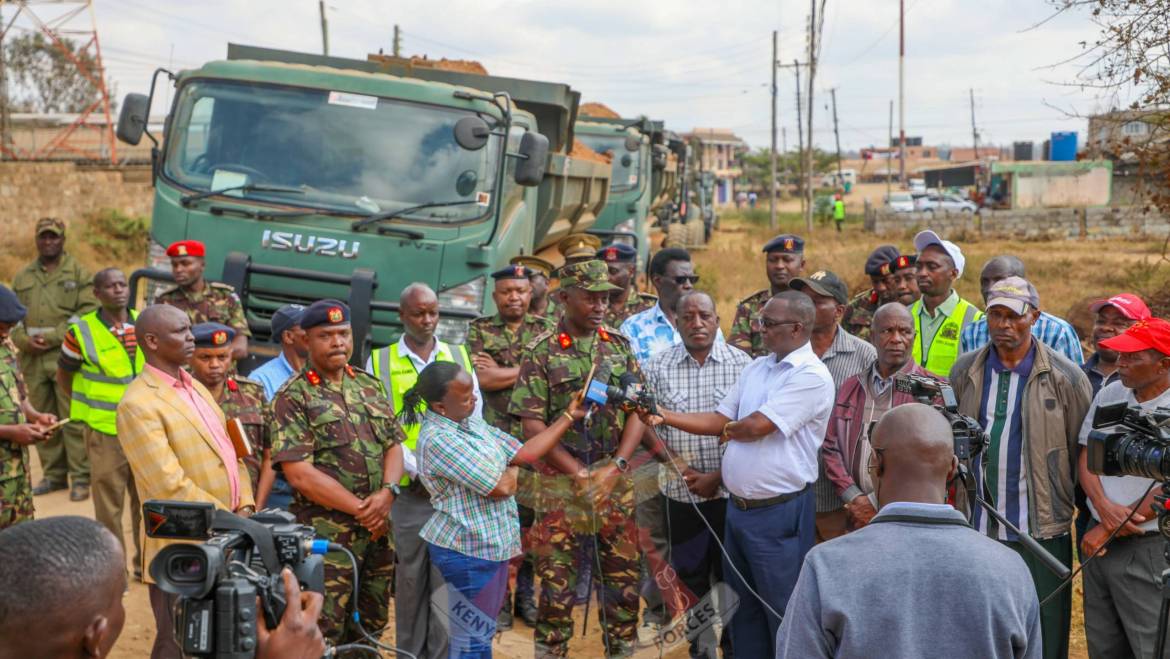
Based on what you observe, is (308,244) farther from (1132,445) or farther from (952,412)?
(1132,445)

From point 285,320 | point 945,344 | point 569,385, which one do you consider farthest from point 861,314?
point 285,320

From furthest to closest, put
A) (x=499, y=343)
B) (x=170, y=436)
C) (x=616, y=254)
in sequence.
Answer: (x=616, y=254) → (x=499, y=343) → (x=170, y=436)

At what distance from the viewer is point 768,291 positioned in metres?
6.77

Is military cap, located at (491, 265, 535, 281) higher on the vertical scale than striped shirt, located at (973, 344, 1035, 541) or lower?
higher

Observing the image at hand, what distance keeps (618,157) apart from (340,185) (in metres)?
7.30

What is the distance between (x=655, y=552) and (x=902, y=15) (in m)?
53.0

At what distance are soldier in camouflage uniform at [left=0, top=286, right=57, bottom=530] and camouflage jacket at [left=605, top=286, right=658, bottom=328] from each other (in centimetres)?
337

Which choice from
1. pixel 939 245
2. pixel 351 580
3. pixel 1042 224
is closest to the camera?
pixel 351 580

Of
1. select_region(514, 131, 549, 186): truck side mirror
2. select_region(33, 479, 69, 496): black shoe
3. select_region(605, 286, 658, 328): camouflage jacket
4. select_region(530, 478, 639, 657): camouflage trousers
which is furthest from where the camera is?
select_region(33, 479, 69, 496): black shoe

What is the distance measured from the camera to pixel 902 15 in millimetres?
53844

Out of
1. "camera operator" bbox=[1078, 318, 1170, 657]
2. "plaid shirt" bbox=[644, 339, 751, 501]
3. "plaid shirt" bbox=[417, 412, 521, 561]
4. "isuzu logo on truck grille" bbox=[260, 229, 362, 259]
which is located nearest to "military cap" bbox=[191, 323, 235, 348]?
"plaid shirt" bbox=[417, 412, 521, 561]

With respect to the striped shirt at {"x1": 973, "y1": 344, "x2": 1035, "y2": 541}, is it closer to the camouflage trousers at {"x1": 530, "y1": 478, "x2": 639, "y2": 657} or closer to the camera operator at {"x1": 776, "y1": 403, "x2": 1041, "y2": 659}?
the camouflage trousers at {"x1": 530, "y1": 478, "x2": 639, "y2": 657}

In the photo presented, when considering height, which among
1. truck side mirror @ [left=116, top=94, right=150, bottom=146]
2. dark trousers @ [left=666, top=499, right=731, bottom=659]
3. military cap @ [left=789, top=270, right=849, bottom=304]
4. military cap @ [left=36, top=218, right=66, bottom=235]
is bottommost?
dark trousers @ [left=666, top=499, right=731, bottom=659]

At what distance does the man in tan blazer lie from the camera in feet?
14.5
